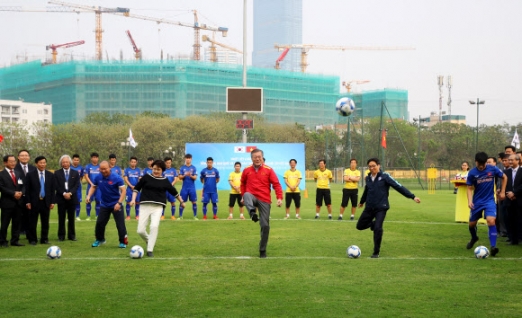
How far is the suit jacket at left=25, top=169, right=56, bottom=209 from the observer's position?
1573 centimetres

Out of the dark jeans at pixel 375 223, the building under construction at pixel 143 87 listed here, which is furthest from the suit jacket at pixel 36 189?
the building under construction at pixel 143 87

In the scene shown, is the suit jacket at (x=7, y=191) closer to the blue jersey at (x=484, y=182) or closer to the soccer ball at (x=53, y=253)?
the soccer ball at (x=53, y=253)

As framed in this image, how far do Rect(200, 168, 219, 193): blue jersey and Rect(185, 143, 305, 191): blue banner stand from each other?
1510cm

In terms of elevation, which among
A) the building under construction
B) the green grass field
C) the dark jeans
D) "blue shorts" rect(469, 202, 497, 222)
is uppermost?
the building under construction

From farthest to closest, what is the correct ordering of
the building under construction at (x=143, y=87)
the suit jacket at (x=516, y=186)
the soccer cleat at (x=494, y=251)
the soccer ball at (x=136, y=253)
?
the building under construction at (x=143, y=87) < the suit jacket at (x=516, y=186) < the soccer cleat at (x=494, y=251) < the soccer ball at (x=136, y=253)

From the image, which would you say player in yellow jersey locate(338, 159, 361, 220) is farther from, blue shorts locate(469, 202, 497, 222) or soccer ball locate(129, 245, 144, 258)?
soccer ball locate(129, 245, 144, 258)

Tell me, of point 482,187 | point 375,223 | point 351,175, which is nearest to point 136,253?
point 375,223

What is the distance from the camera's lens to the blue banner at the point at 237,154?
3938cm

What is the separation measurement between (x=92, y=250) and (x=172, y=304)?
20.6ft

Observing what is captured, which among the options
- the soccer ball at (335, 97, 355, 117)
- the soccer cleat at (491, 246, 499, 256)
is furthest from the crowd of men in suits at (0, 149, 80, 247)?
the soccer ball at (335, 97, 355, 117)

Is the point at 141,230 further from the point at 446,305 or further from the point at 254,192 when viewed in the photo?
the point at 446,305

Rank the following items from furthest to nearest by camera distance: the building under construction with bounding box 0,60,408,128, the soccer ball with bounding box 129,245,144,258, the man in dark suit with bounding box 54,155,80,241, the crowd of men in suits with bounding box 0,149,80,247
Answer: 1. the building under construction with bounding box 0,60,408,128
2. the man in dark suit with bounding box 54,155,80,241
3. the crowd of men in suits with bounding box 0,149,80,247
4. the soccer ball with bounding box 129,245,144,258

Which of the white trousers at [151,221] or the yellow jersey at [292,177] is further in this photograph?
the yellow jersey at [292,177]

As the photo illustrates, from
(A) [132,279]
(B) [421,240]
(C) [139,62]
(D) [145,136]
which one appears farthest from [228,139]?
(A) [132,279]
